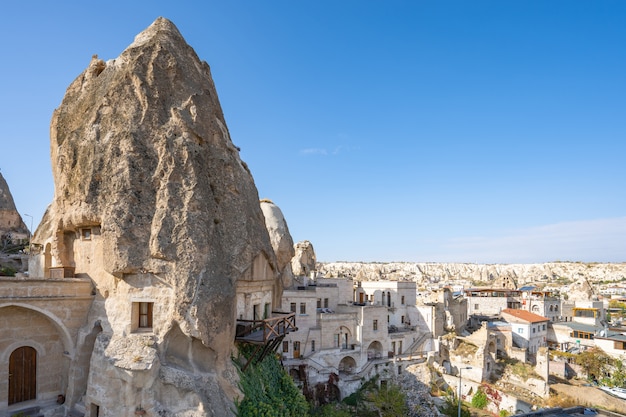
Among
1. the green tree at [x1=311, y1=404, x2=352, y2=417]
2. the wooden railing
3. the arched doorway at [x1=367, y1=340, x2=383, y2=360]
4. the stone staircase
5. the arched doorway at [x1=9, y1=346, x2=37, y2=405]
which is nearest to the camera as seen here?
the stone staircase

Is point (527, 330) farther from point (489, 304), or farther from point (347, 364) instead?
point (347, 364)

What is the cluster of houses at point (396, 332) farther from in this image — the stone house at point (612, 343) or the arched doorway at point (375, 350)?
the stone house at point (612, 343)

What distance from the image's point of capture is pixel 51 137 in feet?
69.7

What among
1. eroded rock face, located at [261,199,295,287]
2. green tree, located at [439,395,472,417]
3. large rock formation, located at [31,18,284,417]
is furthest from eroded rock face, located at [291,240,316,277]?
large rock formation, located at [31,18,284,417]

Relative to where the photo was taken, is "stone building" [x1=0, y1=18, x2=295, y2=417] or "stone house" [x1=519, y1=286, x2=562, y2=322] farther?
"stone house" [x1=519, y1=286, x2=562, y2=322]

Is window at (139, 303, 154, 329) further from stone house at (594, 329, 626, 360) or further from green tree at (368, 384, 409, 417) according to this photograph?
stone house at (594, 329, 626, 360)

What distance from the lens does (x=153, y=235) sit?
55.3 feet

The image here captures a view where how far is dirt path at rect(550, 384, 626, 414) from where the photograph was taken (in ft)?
125

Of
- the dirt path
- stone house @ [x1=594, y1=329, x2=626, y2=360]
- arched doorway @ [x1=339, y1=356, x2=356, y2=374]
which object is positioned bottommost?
the dirt path

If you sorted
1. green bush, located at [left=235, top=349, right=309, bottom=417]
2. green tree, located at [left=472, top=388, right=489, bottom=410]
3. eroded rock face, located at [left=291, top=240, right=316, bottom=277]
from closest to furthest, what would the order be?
green bush, located at [left=235, top=349, right=309, bottom=417] → green tree, located at [left=472, top=388, right=489, bottom=410] → eroded rock face, located at [left=291, top=240, right=316, bottom=277]

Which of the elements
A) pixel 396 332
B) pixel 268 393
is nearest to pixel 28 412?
pixel 268 393

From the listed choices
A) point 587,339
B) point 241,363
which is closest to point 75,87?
point 241,363

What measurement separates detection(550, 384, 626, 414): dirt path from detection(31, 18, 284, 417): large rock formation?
3960 centimetres

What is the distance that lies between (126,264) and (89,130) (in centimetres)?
674
